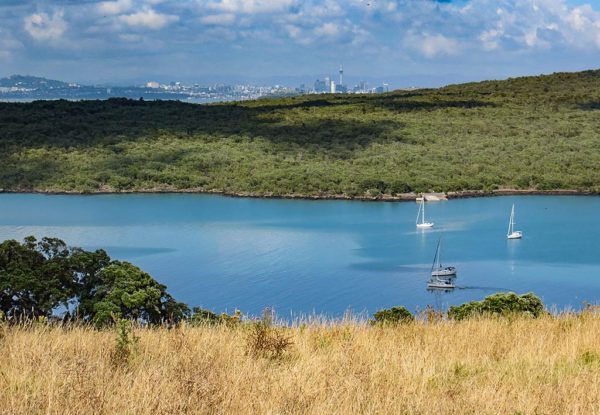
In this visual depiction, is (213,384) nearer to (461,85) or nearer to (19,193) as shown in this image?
(19,193)

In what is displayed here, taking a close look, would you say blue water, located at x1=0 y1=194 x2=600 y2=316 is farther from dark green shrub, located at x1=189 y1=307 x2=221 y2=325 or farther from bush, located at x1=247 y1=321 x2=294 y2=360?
bush, located at x1=247 y1=321 x2=294 y2=360

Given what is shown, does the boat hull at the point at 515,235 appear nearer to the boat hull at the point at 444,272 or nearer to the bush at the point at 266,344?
the boat hull at the point at 444,272

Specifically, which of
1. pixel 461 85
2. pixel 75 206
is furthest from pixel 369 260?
pixel 461 85

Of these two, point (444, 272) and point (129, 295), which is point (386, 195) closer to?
point (444, 272)

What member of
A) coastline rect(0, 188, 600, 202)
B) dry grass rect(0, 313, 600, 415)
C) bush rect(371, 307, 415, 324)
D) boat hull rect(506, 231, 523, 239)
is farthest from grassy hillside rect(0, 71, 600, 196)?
dry grass rect(0, 313, 600, 415)

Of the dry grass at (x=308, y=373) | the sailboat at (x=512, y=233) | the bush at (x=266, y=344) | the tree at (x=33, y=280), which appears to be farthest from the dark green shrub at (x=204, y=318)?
the sailboat at (x=512, y=233)

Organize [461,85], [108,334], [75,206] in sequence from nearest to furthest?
[108,334]
[75,206]
[461,85]
